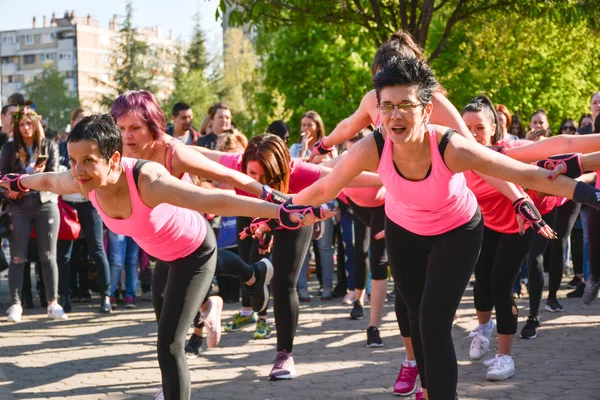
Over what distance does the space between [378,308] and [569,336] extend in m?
1.99

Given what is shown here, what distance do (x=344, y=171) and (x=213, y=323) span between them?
2028 millimetres

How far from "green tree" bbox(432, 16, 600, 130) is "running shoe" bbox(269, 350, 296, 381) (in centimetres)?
1529

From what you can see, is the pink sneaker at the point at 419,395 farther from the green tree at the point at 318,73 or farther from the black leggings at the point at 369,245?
the green tree at the point at 318,73

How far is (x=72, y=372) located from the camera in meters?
7.07

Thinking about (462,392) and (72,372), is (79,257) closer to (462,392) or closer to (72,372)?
(72,372)

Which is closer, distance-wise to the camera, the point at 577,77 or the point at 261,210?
the point at 261,210

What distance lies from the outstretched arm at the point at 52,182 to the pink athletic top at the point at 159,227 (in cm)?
24

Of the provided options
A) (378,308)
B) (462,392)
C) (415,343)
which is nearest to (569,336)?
(378,308)

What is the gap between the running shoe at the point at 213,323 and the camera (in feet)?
20.2

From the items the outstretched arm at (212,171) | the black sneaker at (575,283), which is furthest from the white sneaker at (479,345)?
the black sneaker at (575,283)

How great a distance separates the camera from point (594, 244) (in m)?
8.43

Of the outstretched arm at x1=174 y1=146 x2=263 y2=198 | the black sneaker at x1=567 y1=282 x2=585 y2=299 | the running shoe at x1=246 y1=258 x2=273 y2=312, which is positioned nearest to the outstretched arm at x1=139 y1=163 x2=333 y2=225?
the outstretched arm at x1=174 y1=146 x2=263 y2=198

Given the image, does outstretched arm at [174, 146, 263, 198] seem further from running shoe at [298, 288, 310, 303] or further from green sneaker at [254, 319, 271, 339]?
running shoe at [298, 288, 310, 303]

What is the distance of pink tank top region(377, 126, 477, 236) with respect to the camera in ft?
15.0
